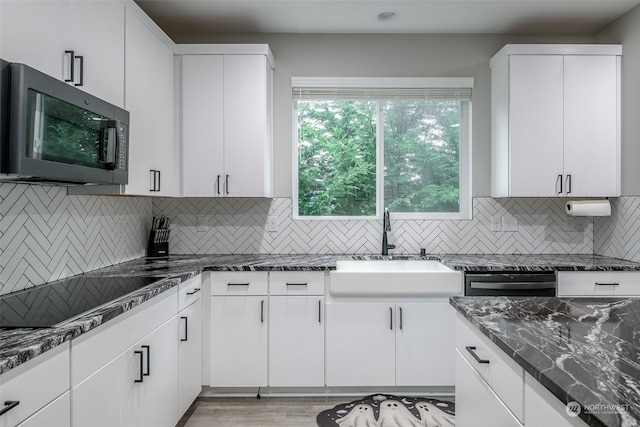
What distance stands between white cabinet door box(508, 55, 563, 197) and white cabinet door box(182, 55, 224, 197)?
215 centimetres

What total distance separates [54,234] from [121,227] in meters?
0.68

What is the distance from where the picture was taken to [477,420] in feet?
4.33

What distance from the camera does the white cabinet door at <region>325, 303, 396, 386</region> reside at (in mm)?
2699

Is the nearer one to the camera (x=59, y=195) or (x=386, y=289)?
(x=59, y=195)

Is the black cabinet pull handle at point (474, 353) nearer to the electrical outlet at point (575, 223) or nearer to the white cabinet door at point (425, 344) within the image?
the white cabinet door at point (425, 344)

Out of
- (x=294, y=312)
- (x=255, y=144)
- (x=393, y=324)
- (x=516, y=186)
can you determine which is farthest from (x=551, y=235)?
(x=255, y=144)

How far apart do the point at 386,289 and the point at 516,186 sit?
1.28m

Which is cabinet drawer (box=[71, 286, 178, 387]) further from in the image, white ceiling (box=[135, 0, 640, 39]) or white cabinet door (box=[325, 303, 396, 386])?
white ceiling (box=[135, 0, 640, 39])

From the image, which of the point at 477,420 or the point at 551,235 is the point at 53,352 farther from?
the point at 551,235

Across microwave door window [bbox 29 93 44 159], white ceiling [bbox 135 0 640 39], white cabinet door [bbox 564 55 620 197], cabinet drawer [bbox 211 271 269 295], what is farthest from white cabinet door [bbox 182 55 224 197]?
white cabinet door [bbox 564 55 620 197]

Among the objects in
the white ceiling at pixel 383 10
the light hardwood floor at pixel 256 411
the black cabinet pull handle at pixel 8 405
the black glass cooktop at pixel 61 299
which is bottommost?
the light hardwood floor at pixel 256 411

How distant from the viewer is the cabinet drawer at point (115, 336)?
137cm

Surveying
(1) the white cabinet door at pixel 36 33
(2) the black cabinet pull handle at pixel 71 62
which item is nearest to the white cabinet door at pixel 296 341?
(2) the black cabinet pull handle at pixel 71 62

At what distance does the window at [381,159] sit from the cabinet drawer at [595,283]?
94 cm
